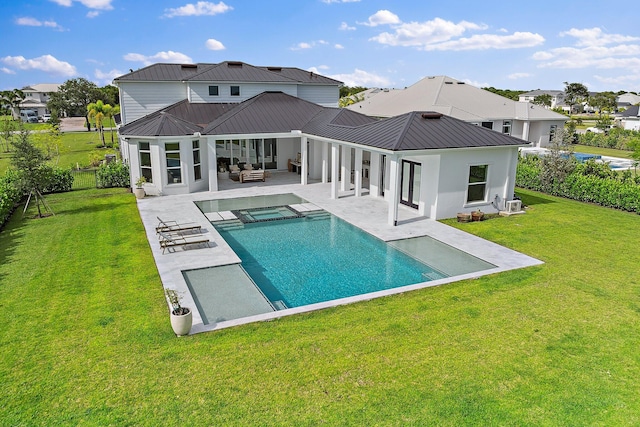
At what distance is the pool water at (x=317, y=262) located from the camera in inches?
449

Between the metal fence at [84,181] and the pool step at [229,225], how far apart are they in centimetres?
1132

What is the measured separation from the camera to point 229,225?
56.0 feet

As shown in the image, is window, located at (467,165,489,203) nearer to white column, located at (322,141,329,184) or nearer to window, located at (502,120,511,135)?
white column, located at (322,141,329,184)

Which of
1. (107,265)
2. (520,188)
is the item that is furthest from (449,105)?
(107,265)

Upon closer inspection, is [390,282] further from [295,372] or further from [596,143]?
[596,143]

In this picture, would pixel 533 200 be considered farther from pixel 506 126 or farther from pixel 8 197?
pixel 8 197

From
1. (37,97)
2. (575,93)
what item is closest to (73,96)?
(37,97)

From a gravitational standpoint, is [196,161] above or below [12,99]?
below

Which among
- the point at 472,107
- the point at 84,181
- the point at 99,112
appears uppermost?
the point at 472,107

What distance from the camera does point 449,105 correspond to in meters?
36.7

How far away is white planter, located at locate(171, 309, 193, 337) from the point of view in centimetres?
870

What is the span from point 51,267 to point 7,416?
6769mm

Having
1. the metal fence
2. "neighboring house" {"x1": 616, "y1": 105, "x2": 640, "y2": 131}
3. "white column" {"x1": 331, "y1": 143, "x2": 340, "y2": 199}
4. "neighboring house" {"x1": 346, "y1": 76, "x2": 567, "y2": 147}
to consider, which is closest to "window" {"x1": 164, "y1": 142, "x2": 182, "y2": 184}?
the metal fence

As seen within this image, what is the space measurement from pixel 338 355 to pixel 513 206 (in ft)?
43.6
